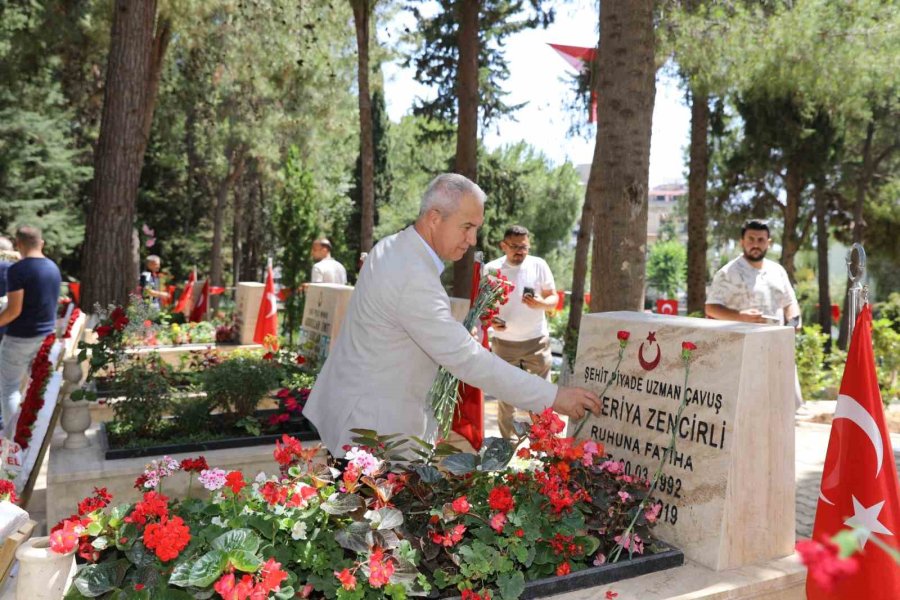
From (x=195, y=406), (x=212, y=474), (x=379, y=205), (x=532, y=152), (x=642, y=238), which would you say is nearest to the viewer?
(x=212, y=474)

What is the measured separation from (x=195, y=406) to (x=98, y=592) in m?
3.31

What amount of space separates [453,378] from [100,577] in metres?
1.50

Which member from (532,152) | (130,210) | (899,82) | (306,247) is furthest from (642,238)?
(532,152)

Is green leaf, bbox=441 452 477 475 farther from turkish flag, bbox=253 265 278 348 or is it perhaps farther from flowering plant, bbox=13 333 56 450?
turkish flag, bbox=253 265 278 348

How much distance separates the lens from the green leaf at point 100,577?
6.86 ft

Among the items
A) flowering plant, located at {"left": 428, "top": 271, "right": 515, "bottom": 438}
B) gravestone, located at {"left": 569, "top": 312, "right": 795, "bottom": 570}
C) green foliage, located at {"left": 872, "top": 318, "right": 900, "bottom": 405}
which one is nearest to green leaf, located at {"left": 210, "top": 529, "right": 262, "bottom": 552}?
flowering plant, located at {"left": 428, "top": 271, "right": 515, "bottom": 438}

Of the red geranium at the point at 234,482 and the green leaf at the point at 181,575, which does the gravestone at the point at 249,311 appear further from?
the green leaf at the point at 181,575

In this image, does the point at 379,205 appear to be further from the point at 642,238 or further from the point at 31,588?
the point at 31,588

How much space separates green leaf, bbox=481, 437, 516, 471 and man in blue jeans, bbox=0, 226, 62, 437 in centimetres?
459

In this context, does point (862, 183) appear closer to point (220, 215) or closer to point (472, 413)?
point (472, 413)

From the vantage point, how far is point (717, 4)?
905 cm

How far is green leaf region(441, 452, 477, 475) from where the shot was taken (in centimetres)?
260

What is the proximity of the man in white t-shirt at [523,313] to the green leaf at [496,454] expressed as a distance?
367 cm

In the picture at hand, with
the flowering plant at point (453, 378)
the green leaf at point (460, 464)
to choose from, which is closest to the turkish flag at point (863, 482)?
the green leaf at point (460, 464)
